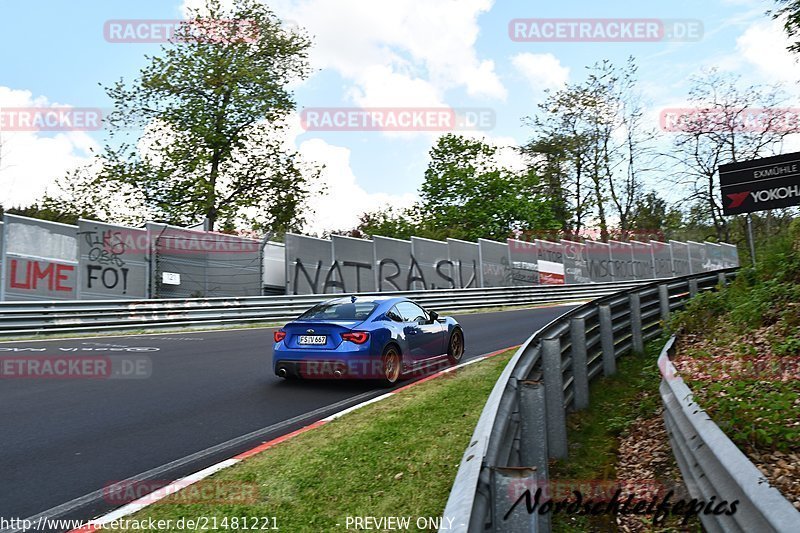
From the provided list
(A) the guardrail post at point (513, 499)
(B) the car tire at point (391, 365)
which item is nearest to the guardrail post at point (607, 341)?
(B) the car tire at point (391, 365)

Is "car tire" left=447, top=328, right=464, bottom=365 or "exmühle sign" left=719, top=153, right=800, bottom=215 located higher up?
"exmühle sign" left=719, top=153, right=800, bottom=215

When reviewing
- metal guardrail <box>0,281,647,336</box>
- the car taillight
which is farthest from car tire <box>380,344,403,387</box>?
metal guardrail <box>0,281,647,336</box>

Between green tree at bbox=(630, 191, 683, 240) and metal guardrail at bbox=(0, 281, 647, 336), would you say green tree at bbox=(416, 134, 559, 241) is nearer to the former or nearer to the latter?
green tree at bbox=(630, 191, 683, 240)

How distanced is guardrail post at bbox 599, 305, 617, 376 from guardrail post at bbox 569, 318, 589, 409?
1.22 m

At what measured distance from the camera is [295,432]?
21.0 ft

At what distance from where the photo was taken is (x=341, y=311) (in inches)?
360

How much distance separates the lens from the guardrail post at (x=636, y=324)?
9773mm

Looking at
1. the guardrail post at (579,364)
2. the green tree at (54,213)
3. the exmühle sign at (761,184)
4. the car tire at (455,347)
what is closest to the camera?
the guardrail post at (579,364)

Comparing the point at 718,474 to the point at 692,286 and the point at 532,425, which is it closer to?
the point at 532,425

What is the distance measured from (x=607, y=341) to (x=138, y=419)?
606cm

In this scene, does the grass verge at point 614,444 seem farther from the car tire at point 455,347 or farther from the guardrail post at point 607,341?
the car tire at point 455,347

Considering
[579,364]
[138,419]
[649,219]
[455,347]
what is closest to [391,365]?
[455,347]

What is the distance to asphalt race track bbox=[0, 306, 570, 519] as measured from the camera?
4.91m

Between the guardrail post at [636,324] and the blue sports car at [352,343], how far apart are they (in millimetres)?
3384
